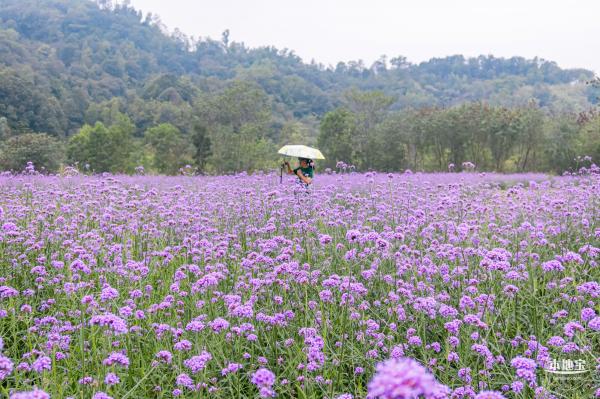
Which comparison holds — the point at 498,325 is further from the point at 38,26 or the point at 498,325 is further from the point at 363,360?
the point at 38,26

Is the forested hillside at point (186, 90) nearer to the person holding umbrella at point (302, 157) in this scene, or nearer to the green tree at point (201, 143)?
the green tree at point (201, 143)

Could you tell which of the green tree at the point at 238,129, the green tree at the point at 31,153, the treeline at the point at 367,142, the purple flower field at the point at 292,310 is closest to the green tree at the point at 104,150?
the treeline at the point at 367,142

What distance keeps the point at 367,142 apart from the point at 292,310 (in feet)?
122

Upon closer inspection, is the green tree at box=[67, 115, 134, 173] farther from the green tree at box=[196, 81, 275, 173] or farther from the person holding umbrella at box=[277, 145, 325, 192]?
the person holding umbrella at box=[277, 145, 325, 192]

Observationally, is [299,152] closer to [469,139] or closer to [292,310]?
[292,310]

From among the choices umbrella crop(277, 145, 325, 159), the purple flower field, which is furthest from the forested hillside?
the purple flower field

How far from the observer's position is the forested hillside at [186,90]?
4066 centimetres

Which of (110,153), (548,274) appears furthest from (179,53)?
(548,274)

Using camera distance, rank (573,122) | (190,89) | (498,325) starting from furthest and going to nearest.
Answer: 1. (190,89)
2. (573,122)
3. (498,325)

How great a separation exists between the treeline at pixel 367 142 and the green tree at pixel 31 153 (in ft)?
0.21

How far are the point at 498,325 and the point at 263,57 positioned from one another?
175 metres

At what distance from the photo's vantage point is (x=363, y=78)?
154m

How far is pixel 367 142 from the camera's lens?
40.1m

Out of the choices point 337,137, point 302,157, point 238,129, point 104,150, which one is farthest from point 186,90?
point 302,157
